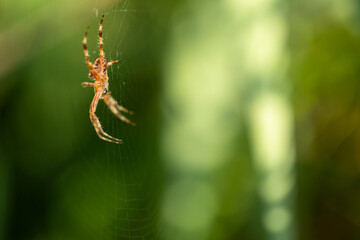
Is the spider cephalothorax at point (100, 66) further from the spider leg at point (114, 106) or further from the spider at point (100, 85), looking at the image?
the spider leg at point (114, 106)

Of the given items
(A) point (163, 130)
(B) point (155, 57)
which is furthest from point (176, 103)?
(B) point (155, 57)

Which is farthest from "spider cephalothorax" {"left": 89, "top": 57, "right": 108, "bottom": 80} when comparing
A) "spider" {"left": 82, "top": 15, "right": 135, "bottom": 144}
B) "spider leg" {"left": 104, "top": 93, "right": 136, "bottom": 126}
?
"spider leg" {"left": 104, "top": 93, "right": 136, "bottom": 126}

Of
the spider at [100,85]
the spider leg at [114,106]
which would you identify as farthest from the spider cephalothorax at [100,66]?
the spider leg at [114,106]

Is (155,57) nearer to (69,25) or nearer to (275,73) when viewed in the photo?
(69,25)

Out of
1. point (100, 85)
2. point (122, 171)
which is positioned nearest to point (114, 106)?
point (100, 85)

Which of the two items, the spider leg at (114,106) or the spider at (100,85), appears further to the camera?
the spider leg at (114,106)

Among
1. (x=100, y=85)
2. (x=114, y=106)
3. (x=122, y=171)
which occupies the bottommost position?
(x=122, y=171)

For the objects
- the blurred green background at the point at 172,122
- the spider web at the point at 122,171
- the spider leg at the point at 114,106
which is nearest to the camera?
the blurred green background at the point at 172,122

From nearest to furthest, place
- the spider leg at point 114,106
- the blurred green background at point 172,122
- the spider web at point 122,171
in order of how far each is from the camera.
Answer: the blurred green background at point 172,122 < the spider web at point 122,171 < the spider leg at point 114,106

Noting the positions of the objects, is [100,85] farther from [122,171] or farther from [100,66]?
[122,171]
